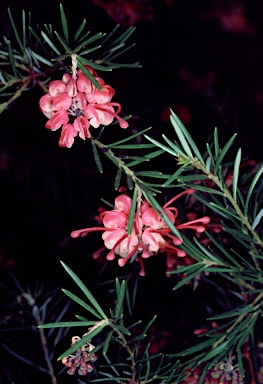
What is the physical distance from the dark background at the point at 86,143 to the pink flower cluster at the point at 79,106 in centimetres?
24

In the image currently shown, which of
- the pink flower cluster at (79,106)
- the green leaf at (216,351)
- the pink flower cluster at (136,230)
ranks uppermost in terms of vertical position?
the pink flower cluster at (79,106)

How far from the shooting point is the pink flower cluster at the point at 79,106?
52cm

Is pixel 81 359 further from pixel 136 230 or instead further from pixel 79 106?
pixel 79 106

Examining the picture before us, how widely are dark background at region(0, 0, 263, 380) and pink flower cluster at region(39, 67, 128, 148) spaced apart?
24cm

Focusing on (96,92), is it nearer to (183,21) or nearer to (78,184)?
(78,184)

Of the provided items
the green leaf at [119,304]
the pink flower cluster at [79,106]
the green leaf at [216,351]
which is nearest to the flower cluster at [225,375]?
the green leaf at [216,351]

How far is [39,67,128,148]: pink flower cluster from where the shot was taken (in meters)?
0.52

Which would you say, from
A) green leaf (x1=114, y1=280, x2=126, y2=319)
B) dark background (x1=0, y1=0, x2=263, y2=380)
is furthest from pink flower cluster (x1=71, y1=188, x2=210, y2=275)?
dark background (x1=0, y1=0, x2=263, y2=380)

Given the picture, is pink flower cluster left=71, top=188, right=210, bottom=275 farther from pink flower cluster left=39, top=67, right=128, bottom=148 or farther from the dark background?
the dark background

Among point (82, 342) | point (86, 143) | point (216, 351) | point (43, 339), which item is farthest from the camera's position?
point (86, 143)

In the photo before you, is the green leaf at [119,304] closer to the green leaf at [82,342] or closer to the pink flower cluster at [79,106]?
the green leaf at [82,342]

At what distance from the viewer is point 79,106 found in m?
0.53

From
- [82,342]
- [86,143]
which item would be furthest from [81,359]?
[86,143]

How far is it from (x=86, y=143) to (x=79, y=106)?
398mm
